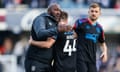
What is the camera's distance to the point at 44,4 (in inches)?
786

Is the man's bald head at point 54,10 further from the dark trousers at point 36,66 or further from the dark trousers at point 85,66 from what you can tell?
the dark trousers at point 85,66

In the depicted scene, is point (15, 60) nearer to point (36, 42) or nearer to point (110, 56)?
point (110, 56)

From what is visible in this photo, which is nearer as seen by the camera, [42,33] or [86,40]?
[42,33]

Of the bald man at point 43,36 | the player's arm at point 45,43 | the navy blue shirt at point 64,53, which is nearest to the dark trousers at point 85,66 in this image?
the navy blue shirt at point 64,53

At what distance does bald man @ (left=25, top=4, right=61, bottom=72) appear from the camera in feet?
29.5

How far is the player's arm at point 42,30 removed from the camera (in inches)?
351

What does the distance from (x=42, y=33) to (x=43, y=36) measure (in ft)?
0.27

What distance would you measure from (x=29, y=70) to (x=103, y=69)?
9.63 m

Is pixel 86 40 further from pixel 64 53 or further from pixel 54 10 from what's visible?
pixel 54 10

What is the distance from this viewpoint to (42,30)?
8898 mm

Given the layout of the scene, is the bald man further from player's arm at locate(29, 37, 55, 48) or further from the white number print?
the white number print

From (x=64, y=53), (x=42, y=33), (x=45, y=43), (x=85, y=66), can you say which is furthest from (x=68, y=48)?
(x=85, y=66)

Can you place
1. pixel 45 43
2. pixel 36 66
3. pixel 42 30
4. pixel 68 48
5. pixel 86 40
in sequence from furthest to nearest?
pixel 86 40 → pixel 68 48 → pixel 36 66 → pixel 45 43 → pixel 42 30

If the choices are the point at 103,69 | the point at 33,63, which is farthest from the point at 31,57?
the point at 103,69
